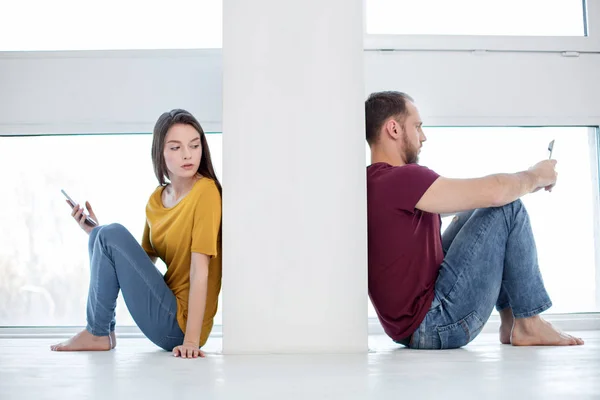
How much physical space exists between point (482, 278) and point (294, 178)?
54 cm

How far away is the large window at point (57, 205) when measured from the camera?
261 cm

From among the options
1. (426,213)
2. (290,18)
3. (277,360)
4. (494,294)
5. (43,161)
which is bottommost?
(277,360)

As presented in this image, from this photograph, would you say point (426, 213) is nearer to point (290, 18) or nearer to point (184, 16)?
point (290, 18)

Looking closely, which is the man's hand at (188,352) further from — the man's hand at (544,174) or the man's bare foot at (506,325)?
the man's hand at (544,174)

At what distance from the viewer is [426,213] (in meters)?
1.92

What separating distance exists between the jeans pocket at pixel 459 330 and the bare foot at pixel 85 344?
90 cm

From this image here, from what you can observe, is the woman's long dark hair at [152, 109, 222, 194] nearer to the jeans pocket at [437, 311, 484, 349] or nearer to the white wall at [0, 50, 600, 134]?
the white wall at [0, 50, 600, 134]

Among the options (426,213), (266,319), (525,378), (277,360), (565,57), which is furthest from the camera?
(565,57)

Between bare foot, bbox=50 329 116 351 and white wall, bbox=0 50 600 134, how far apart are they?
2.75ft

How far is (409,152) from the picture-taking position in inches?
79.4

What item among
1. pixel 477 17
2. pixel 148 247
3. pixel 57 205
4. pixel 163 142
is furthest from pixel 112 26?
pixel 477 17

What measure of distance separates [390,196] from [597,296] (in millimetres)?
1213

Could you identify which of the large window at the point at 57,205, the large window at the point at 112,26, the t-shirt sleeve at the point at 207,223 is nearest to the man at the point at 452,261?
the t-shirt sleeve at the point at 207,223

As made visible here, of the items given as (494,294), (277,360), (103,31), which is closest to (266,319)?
(277,360)
